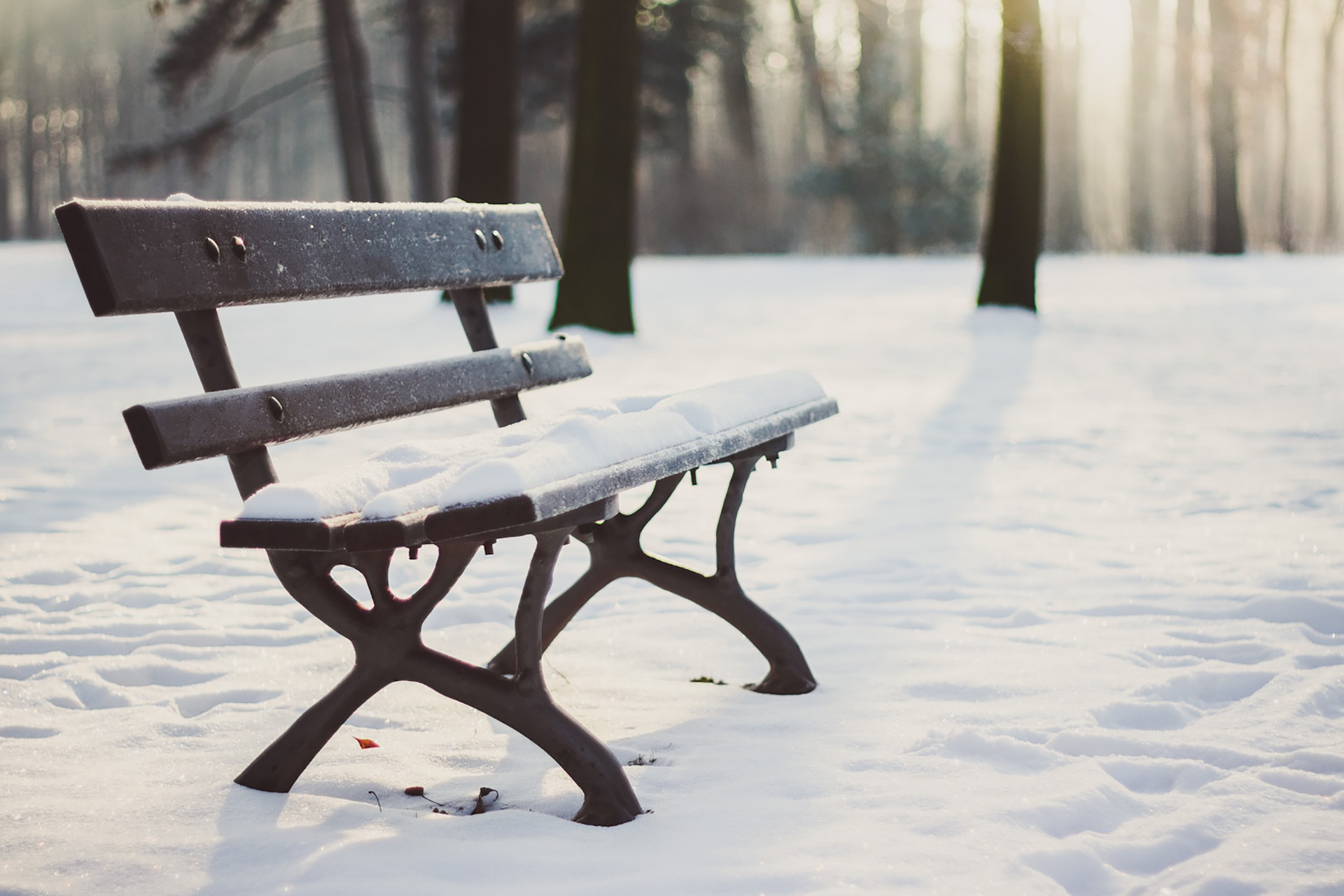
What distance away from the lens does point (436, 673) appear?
2285 mm

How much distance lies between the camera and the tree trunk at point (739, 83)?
2448cm

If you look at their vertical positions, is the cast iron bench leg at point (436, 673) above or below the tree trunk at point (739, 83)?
below

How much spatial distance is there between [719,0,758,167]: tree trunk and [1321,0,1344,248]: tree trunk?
10.8m

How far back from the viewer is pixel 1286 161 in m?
29.0

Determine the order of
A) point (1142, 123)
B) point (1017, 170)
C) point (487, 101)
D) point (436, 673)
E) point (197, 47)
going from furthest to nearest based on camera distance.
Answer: point (1142, 123) → point (197, 47) → point (487, 101) → point (1017, 170) → point (436, 673)

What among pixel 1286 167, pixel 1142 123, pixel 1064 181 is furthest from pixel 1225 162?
pixel 1286 167

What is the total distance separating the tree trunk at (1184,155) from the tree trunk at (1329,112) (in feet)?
8.52

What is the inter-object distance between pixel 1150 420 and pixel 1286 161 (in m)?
25.7

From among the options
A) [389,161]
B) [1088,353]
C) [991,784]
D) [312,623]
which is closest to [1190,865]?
[991,784]

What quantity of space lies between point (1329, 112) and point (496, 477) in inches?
1399

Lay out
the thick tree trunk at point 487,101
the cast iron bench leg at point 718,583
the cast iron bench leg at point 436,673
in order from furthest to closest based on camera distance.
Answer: the thick tree trunk at point 487,101 < the cast iron bench leg at point 718,583 < the cast iron bench leg at point 436,673

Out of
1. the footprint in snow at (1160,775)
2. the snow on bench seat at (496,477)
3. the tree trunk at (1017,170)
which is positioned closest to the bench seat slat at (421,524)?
the snow on bench seat at (496,477)

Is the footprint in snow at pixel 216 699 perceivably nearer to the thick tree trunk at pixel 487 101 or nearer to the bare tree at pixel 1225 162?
the thick tree trunk at pixel 487 101

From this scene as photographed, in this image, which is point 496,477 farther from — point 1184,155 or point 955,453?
point 1184,155
